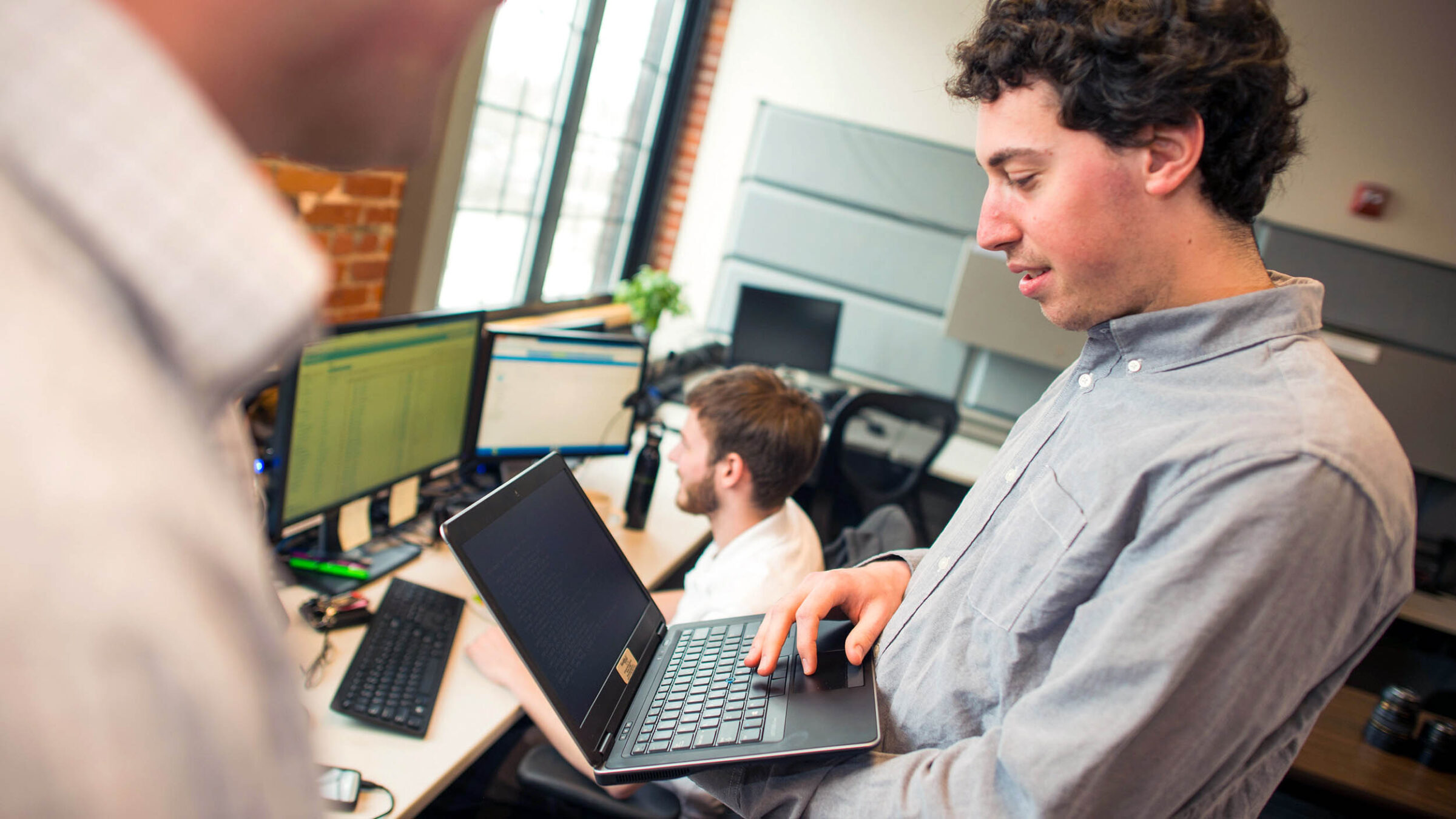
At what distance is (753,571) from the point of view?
175cm

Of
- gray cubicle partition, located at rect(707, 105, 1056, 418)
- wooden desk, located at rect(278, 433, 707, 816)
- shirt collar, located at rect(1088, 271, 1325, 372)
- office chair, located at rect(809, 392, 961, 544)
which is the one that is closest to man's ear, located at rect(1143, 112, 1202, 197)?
shirt collar, located at rect(1088, 271, 1325, 372)

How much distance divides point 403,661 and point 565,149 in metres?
2.66

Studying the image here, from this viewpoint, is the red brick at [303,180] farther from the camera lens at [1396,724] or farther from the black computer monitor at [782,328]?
the camera lens at [1396,724]

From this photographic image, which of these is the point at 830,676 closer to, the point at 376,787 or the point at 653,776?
the point at 653,776

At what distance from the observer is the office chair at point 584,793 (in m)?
1.43

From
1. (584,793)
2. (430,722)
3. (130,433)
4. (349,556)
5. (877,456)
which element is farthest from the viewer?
(877,456)

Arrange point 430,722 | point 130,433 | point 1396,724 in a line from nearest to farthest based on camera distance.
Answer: point 130,433 → point 430,722 → point 1396,724

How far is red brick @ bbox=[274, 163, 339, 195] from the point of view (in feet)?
6.27

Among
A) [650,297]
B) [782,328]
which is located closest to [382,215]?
[650,297]

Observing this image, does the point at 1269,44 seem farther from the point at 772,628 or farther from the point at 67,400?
the point at 67,400

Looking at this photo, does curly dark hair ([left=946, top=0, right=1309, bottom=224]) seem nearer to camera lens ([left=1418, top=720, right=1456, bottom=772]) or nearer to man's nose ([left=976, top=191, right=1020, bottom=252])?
man's nose ([left=976, top=191, right=1020, bottom=252])

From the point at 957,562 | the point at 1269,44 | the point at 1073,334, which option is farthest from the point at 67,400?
the point at 1073,334

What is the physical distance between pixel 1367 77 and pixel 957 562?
13.5 feet

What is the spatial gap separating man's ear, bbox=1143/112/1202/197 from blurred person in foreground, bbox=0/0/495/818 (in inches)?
30.0
